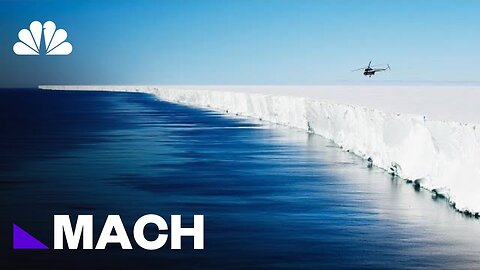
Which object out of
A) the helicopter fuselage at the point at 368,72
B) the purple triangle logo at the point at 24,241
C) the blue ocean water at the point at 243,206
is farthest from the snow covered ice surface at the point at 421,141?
the helicopter fuselage at the point at 368,72

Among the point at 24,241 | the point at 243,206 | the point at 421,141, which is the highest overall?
the point at 421,141

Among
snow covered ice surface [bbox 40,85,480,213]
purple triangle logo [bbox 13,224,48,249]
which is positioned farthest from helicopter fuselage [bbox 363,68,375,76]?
purple triangle logo [bbox 13,224,48,249]

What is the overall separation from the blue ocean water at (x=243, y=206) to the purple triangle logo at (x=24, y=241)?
0.54 ft

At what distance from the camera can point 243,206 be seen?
892 inches

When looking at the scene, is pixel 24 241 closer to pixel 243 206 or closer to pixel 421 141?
pixel 243 206

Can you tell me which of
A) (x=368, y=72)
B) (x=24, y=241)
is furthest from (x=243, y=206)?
(x=368, y=72)

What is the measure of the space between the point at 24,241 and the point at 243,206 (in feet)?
21.8

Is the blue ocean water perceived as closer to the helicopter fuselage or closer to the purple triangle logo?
the purple triangle logo

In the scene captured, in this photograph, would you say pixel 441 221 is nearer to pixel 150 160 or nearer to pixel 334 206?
pixel 334 206

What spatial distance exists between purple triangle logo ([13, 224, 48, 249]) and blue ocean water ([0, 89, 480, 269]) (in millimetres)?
165

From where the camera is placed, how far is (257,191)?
2595cm

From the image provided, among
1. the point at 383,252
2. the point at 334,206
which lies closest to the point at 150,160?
the point at 334,206

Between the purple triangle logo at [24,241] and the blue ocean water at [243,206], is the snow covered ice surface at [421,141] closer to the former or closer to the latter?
the blue ocean water at [243,206]

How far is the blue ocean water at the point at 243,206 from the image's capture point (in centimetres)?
1612
